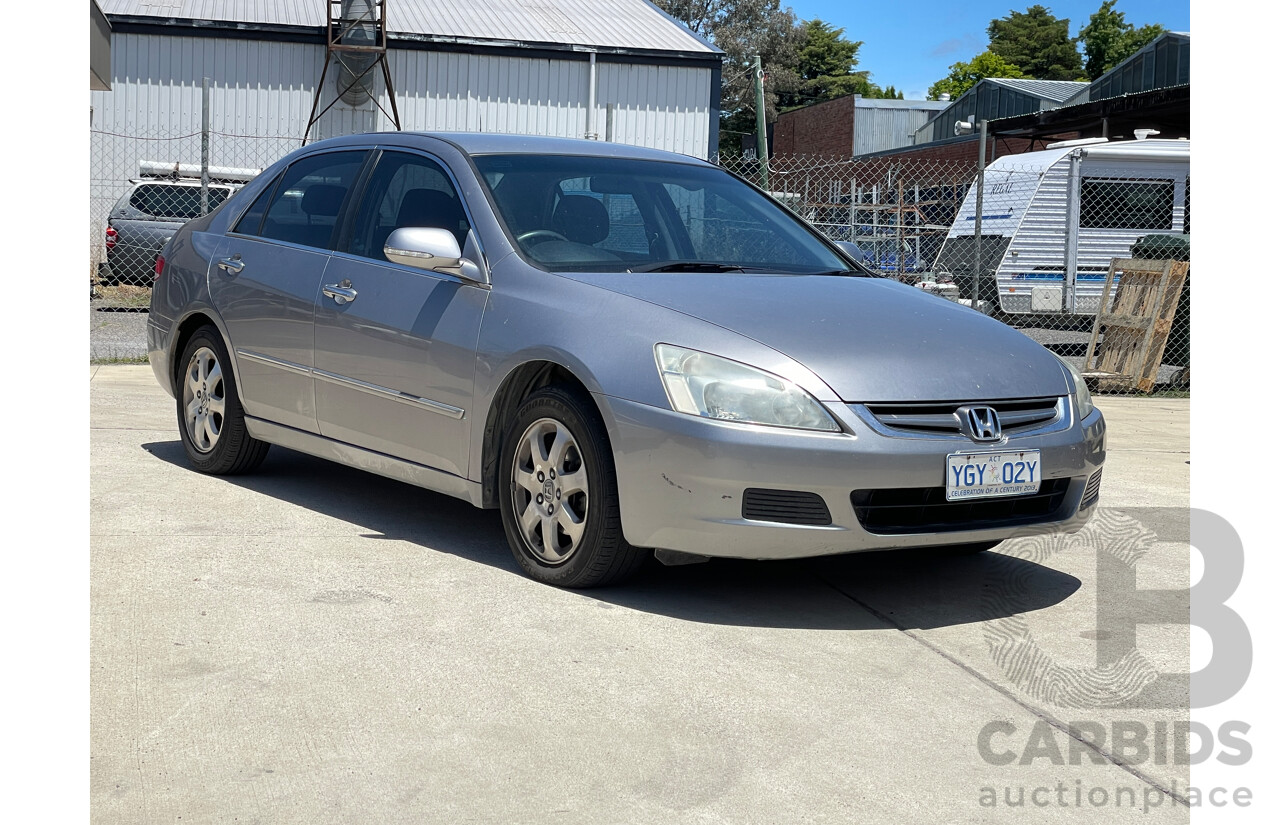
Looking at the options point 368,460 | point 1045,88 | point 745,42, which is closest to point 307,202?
point 368,460

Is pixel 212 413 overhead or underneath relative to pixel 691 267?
underneath

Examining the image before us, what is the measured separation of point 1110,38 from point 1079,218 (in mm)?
59702

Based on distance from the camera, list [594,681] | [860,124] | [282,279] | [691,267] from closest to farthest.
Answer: [594,681] < [691,267] < [282,279] < [860,124]

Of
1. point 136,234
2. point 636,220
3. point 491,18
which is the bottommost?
point 636,220

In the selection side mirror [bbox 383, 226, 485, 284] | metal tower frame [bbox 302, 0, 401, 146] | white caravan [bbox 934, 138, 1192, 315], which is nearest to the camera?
side mirror [bbox 383, 226, 485, 284]

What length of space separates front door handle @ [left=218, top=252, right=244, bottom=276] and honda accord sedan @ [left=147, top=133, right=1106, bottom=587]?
16mm

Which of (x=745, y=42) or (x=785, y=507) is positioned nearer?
(x=785, y=507)

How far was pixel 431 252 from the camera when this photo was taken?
5062 millimetres

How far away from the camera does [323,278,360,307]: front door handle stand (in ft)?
18.4

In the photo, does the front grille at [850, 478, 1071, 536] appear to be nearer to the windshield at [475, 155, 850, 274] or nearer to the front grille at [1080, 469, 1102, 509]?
the front grille at [1080, 469, 1102, 509]

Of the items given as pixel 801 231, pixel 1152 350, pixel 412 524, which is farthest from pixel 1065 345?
pixel 412 524

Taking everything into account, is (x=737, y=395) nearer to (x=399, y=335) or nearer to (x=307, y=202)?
(x=399, y=335)

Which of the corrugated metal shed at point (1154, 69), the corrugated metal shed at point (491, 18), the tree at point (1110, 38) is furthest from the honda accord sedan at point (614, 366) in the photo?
the tree at point (1110, 38)

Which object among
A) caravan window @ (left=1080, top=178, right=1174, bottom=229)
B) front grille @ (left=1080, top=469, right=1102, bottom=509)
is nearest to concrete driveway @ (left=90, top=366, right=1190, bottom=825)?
front grille @ (left=1080, top=469, right=1102, bottom=509)
